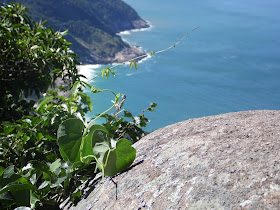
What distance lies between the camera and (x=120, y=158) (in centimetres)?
87

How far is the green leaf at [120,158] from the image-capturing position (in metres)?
0.84

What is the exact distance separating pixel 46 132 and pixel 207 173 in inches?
34.4

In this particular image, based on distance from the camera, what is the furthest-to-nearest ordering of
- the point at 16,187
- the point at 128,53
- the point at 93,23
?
the point at 93,23 → the point at 128,53 → the point at 16,187

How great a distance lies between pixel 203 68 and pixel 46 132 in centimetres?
4608

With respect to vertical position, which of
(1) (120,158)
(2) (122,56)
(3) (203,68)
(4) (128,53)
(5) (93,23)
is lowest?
(2) (122,56)

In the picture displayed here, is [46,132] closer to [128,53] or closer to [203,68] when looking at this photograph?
[203,68]

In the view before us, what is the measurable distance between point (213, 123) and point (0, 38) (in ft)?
4.82

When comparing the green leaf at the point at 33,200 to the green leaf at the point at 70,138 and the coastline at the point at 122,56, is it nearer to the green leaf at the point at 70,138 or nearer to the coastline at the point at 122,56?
the green leaf at the point at 70,138

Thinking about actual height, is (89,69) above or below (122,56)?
below

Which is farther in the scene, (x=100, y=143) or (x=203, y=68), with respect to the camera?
(x=203, y=68)

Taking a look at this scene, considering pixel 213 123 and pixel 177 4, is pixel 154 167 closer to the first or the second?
pixel 213 123

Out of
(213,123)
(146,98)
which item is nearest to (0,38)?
(213,123)

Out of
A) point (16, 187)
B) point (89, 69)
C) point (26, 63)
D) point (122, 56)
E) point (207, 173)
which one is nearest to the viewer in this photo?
point (207, 173)

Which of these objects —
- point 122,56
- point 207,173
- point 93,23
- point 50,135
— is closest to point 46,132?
point 50,135
